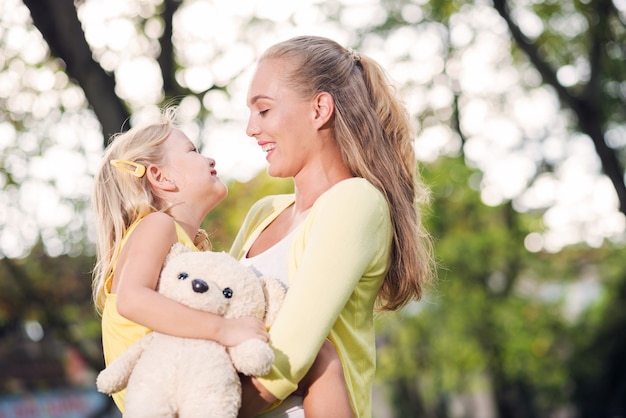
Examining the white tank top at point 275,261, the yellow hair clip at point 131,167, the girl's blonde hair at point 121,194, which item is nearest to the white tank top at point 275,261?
the white tank top at point 275,261

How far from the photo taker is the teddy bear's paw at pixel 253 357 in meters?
2.12

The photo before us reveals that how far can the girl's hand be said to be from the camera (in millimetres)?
2193

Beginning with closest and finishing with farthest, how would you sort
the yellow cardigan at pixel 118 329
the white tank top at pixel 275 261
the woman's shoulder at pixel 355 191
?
the yellow cardigan at pixel 118 329 → the woman's shoulder at pixel 355 191 → the white tank top at pixel 275 261

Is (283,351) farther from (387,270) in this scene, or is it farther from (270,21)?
(270,21)

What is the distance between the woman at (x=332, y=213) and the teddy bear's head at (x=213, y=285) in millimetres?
93

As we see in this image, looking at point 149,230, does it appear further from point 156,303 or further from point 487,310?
point 487,310

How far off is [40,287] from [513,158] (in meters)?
8.79

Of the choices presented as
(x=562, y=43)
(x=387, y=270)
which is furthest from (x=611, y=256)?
(x=387, y=270)

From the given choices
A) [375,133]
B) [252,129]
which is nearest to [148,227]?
[252,129]

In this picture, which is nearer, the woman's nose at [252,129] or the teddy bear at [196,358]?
the teddy bear at [196,358]

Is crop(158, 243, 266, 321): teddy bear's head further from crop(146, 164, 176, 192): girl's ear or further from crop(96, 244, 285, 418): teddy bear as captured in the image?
crop(146, 164, 176, 192): girl's ear

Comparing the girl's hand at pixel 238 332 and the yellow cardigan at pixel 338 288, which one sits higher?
the girl's hand at pixel 238 332

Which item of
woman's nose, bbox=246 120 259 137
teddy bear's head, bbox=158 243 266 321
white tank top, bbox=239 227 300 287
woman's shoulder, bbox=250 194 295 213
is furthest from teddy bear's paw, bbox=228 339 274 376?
woman's shoulder, bbox=250 194 295 213

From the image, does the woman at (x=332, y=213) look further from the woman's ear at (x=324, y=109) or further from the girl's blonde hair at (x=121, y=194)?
the girl's blonde hair at (x=121, y=194)
